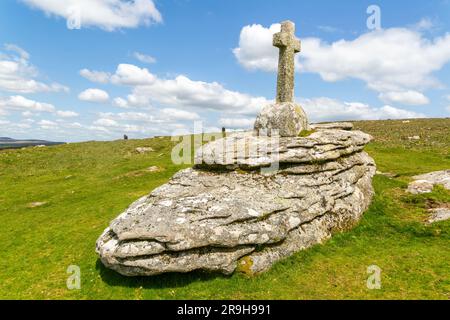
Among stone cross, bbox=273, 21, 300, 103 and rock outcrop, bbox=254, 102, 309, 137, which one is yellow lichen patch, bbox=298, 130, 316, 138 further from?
stone cross, bbox=273, 21, 300, 103

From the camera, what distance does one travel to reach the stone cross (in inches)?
951

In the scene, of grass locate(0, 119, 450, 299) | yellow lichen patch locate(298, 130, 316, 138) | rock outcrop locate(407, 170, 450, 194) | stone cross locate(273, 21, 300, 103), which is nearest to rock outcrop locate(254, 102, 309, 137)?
yellow lichen patch locate(298, 130, 316, 138)

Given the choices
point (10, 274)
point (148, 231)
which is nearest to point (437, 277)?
point (148, 231)

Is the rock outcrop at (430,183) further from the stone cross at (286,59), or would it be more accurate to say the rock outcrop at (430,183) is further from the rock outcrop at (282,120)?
the stone cross at (286,59)

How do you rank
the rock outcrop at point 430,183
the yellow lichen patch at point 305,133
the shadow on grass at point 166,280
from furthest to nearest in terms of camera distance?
the rock outcrop at point 430,183, the yellow lichen patch at point 305,133, the shadow on grass at point 166,280

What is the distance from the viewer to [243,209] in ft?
56.6

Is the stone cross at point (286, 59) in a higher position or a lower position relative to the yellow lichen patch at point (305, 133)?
higher

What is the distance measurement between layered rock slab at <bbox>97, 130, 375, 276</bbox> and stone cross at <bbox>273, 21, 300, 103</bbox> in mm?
4075

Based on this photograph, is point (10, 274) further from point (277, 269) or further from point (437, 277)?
point (437, 277)

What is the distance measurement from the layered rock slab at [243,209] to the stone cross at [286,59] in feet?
13.4

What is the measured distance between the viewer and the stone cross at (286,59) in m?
24.2

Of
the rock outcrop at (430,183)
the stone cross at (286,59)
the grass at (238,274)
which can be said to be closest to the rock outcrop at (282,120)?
the stone cross at (286,59)

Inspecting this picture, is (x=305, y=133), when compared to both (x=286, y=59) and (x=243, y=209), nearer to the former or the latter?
(x=286, y=59)

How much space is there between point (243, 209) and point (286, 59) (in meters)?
13.1
